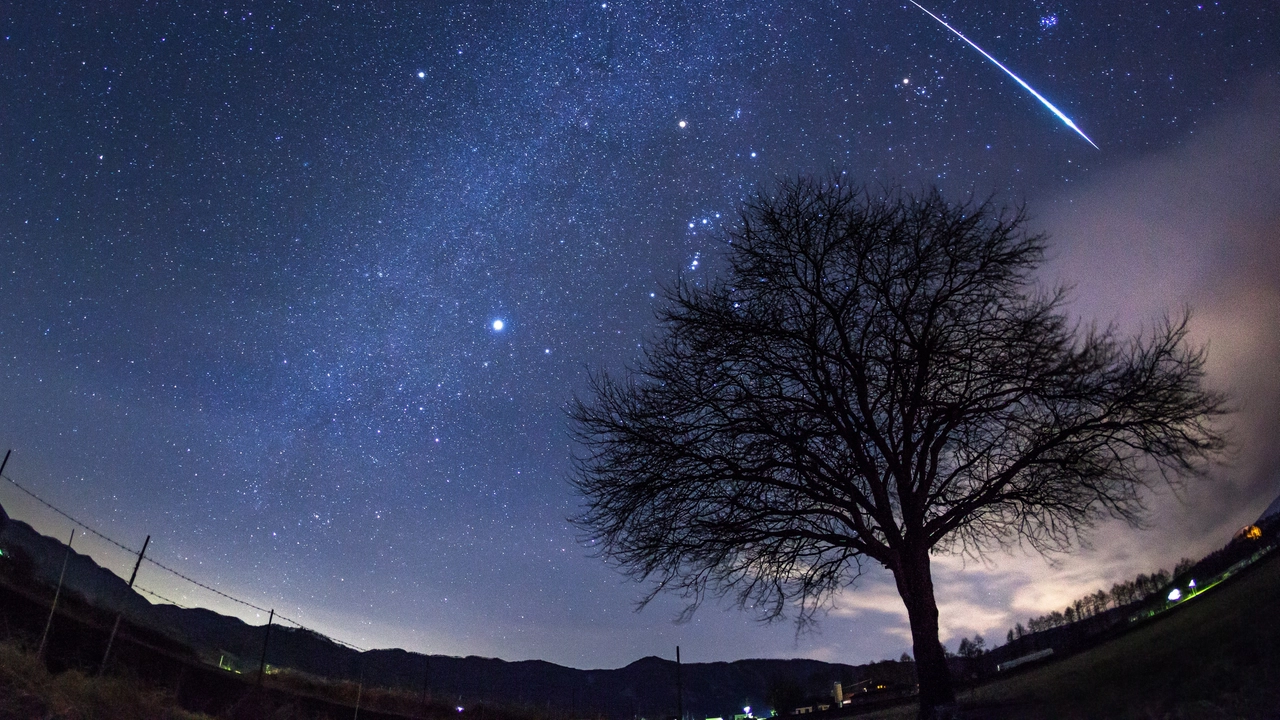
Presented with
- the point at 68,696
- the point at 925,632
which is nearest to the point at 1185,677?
the point at 925,632

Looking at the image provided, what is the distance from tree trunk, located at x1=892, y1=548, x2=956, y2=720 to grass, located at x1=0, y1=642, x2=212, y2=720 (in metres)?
12.1

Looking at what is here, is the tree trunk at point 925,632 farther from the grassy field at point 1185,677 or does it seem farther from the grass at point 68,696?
the grass at point 68,696

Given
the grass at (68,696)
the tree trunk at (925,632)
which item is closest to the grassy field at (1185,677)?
the tree trunk at (925,632)

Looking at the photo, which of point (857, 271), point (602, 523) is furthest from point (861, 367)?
point (602, 523)

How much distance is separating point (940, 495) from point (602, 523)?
5.97 metres

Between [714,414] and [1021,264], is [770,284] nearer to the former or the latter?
[714,414]

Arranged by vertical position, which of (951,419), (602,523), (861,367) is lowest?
(602,523)

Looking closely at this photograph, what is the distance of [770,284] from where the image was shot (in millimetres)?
12125

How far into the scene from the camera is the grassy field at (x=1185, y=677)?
6012 millimetres

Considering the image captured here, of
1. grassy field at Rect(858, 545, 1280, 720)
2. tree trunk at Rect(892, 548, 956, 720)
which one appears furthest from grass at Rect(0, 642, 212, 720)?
grassy field at Rect(858, 545, 1280, 720)

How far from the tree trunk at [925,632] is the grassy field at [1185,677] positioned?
54 cm

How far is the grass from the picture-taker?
375 inches

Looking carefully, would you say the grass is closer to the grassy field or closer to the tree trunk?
the tree trunk

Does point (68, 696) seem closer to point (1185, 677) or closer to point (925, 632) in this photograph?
point (925, 632)
